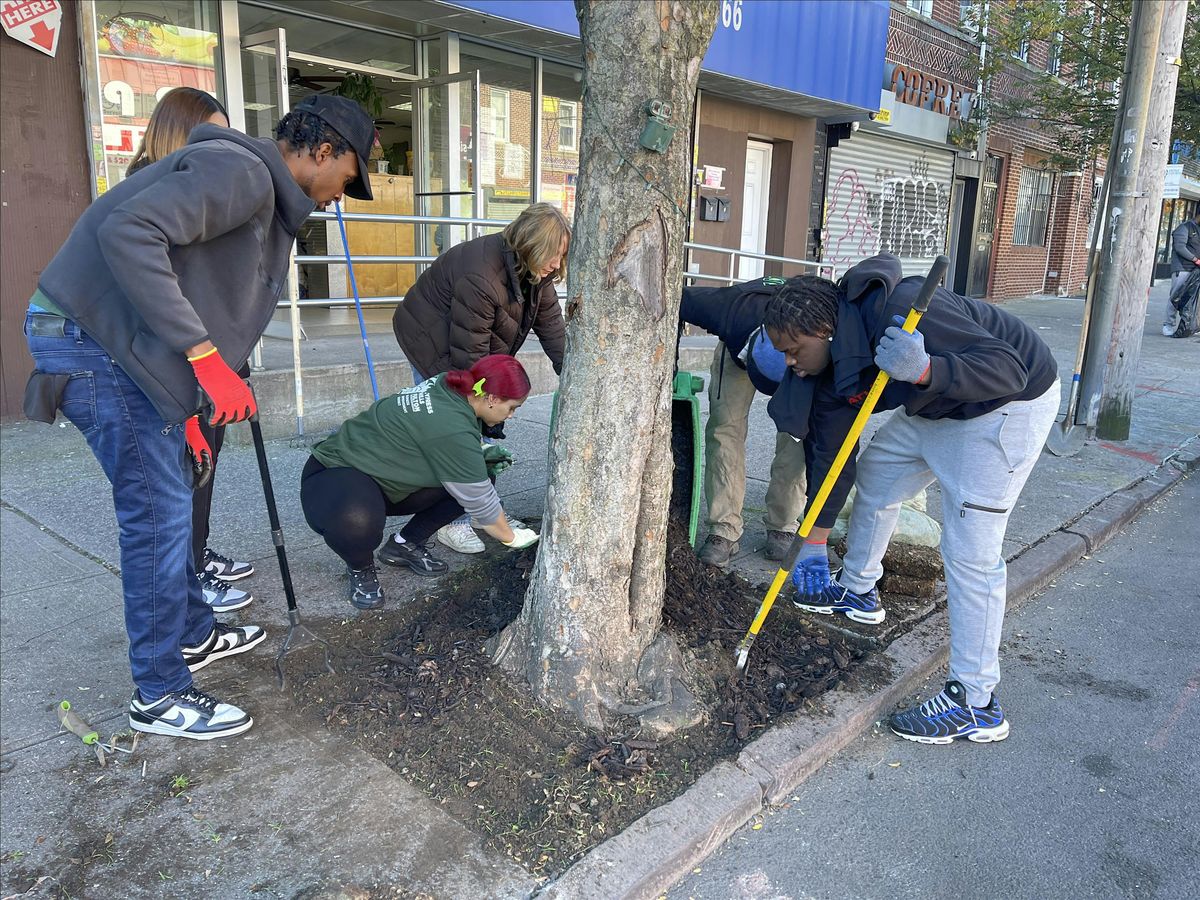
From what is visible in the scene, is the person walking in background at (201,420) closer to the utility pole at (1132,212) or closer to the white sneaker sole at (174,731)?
the white sneaker sole at (174,731)

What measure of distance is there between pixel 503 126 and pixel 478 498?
7.09m

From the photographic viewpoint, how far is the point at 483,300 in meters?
4.05

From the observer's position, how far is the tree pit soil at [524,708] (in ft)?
8.17

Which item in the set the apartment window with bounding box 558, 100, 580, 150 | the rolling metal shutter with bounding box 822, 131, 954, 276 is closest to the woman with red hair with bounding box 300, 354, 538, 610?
the apartment window with bounding box 558, 100, 580, 150

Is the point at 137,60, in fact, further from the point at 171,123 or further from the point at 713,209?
the point at 713,209

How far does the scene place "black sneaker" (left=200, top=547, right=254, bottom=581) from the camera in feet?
12.5

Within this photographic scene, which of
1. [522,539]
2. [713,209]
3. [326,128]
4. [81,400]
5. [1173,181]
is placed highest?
[1173,181]

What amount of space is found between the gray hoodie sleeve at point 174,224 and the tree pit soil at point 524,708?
1.30 metres

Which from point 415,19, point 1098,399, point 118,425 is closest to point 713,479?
point 118,425

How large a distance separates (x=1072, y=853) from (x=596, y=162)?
7.88 ft

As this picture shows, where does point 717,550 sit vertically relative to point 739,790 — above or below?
above

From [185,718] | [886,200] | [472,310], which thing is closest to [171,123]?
[472,310]

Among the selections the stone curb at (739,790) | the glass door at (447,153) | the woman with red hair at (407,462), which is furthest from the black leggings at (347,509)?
the glass door at (447,153)

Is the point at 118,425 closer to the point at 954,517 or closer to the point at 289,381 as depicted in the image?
the point at 954,517
